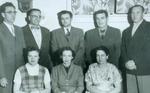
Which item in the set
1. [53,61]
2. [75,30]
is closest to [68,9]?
[75,30]

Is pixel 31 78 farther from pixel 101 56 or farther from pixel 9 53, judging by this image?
pixel 101 56

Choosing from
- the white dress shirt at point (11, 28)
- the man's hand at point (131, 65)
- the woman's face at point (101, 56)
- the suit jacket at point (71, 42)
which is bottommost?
the man's hand at point (131, 65)

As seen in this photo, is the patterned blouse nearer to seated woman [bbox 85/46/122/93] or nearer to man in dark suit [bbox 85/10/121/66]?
seated woman [bbox 85/46/122/93]

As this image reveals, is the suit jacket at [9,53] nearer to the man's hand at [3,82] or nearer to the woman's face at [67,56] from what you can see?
the man's hand at [3,82]

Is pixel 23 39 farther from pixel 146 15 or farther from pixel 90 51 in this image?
pixel 146 15

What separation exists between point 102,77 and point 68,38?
86 centimetres

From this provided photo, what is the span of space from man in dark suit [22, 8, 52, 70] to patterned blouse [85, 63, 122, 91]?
83 centimetres

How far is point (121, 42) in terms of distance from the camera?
4.71 m

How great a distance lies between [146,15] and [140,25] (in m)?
1.09

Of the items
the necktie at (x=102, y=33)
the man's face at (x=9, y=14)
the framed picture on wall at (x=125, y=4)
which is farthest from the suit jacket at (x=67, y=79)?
the framed picture on wall at (x=125, y=4)

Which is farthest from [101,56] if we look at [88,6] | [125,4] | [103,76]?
[125,4]

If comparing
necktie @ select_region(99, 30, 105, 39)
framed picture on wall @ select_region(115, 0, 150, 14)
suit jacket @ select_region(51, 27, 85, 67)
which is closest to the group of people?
suit jacket @ select_region(51, 27, 85, 67)

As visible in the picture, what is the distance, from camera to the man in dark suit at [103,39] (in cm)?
466

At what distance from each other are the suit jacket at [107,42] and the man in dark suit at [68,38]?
15 cm
